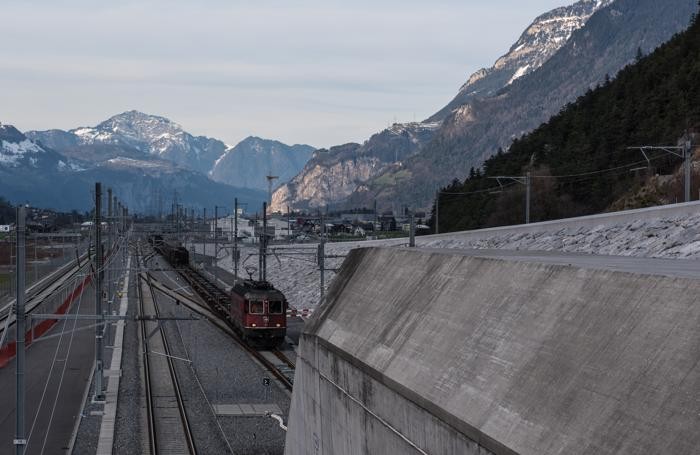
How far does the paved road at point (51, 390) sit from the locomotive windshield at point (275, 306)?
8.87 meters

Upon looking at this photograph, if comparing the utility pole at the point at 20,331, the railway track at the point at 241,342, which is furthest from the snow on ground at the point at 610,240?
the utility pole at the point at 20,331

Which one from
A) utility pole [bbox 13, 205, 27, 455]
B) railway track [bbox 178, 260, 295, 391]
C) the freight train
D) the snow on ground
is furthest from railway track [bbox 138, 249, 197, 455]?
the snow on ground

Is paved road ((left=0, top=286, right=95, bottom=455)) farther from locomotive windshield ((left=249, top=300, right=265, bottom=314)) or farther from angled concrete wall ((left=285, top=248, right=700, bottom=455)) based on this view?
angled concrete wall ((left=285, top=248, right=700, bottom=455))

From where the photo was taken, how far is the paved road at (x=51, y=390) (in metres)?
26.7

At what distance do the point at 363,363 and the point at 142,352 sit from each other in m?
33.1

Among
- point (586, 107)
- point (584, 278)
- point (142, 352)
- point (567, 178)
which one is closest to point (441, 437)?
point (584, 278)

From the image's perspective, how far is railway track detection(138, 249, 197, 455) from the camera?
26.6 m

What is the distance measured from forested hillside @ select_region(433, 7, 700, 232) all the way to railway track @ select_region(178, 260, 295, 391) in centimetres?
2924

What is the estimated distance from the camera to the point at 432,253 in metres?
17.4

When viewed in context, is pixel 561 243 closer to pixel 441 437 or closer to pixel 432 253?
pixel 432 253

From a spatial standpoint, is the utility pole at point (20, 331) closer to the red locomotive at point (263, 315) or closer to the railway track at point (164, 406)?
the railway track at point (164, 406)

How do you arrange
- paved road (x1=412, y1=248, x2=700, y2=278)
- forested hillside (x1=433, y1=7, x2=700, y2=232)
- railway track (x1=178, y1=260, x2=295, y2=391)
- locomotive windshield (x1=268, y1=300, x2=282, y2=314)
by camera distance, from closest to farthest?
1. paved road (x1=412, y1=248, x2=700, y2=278)
2. railway track (x1=178, y1=260, x2=295, y2=391)
3. locomotive windshield (x1=268, y1=300, x2=282, y2=314)
4. forested hillside (x1=433, y1=7, x2=700, y2=232)

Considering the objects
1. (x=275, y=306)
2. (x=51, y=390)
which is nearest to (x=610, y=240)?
(x=275, y=306)

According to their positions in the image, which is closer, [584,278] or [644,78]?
[584,278]
